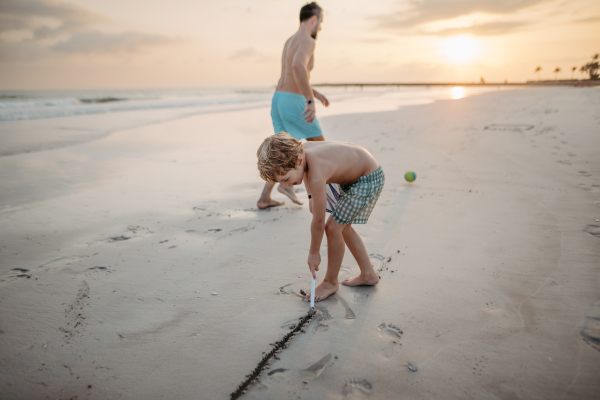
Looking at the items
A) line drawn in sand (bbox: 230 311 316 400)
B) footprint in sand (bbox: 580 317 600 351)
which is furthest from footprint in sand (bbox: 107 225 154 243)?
footprint in sand (bbox: 580 317 600 351)

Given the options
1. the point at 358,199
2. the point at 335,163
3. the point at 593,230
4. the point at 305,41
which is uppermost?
the point at 305,41

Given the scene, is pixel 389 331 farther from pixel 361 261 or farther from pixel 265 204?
pixel 265 204

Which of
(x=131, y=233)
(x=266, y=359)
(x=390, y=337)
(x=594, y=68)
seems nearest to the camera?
(x=266, y=359)

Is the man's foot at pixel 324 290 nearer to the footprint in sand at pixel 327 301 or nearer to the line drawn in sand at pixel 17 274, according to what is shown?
the footprint in sand at pixel 327 301

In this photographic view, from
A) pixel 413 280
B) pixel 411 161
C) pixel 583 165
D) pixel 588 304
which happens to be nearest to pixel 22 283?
pixel 413 280

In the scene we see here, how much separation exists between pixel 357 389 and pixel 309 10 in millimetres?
3347

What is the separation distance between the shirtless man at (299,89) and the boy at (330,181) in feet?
4.47

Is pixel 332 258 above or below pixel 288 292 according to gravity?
above

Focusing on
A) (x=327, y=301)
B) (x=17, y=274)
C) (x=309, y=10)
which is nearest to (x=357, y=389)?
(x=327, y=301)

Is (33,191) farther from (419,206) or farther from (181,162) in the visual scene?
(419,206)

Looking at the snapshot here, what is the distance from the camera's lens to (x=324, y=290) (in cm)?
221

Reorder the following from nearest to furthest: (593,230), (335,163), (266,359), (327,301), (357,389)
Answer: (357,389) < (266,359) < (335,163) < (327,301) < (593,230)

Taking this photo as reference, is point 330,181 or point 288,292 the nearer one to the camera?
point 330,181

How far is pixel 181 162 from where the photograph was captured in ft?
18.9
